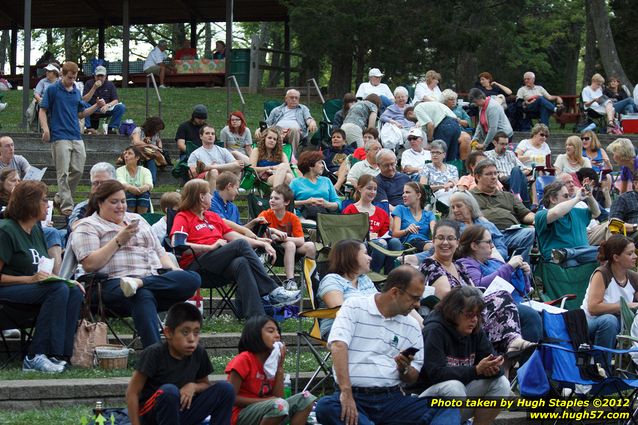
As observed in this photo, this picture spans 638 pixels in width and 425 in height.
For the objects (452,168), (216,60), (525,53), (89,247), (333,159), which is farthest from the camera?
(525,53)

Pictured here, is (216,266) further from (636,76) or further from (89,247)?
(636,76)

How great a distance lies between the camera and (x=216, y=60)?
2706 cm

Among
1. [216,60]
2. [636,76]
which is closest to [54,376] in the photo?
[216,60]

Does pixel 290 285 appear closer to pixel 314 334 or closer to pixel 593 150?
pixel 314 334

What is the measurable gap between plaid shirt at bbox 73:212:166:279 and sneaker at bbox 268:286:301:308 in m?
1.05

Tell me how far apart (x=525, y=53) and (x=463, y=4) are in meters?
7.60

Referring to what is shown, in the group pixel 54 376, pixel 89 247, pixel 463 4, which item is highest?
pixel 463 4

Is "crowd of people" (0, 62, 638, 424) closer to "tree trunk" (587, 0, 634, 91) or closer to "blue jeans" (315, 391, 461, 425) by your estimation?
"blue jeans" (315, 391, 461, 425)

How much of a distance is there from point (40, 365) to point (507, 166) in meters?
8.36

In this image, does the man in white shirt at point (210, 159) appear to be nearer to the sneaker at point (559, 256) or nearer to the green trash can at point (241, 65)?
the sneaker at point (559, 256)

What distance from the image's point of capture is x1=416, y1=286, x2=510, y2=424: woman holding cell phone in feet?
23.8

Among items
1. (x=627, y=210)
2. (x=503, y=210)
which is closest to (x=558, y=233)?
(x=503, y=210)

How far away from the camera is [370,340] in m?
7.07

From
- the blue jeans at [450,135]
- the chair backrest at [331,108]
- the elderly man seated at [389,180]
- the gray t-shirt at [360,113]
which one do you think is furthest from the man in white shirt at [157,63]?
the elderly man seated at [389,180]
